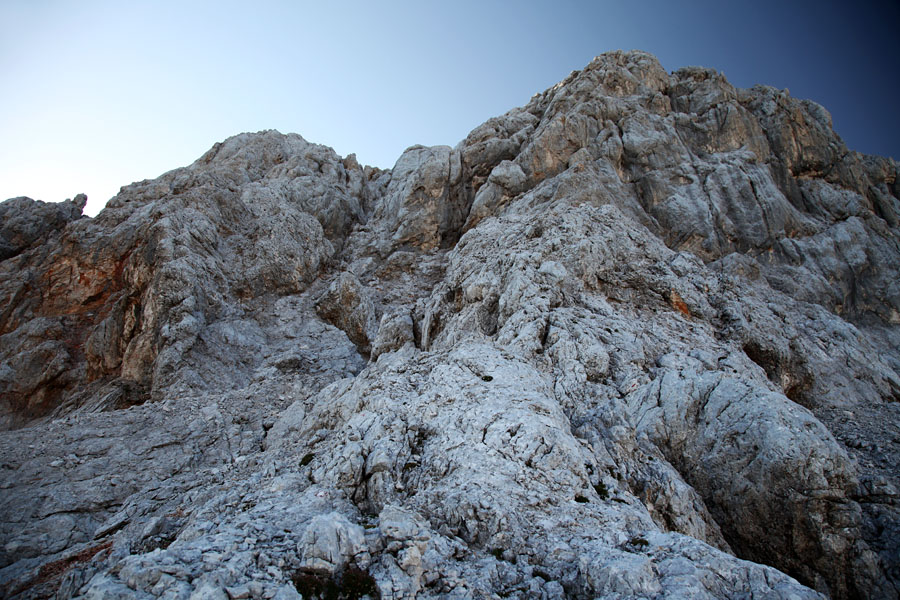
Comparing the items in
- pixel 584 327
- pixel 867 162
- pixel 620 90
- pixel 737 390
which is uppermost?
pixel 620 90

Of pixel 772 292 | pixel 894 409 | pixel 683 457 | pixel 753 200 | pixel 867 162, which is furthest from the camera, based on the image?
pixel 867 162

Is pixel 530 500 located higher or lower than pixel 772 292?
lower

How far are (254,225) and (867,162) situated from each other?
253 feet

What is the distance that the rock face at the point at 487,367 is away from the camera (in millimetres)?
14250

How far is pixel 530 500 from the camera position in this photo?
51.5ft

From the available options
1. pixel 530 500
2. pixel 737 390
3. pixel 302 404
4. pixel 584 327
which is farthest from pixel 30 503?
pixel 737 390

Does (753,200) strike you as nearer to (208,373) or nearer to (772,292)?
(772,292)

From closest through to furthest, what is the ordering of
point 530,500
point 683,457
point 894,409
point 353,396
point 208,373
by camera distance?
point 530,500
point 683,457
point 353,396
point 894,409
point 208,373

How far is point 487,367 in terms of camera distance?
76.5 ft

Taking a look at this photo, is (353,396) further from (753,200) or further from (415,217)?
(753,200)

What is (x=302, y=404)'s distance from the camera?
1198 inches

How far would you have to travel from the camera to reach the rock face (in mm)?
14250

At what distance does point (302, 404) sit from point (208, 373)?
12078 millimetres

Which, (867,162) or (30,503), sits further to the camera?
(867,162)
